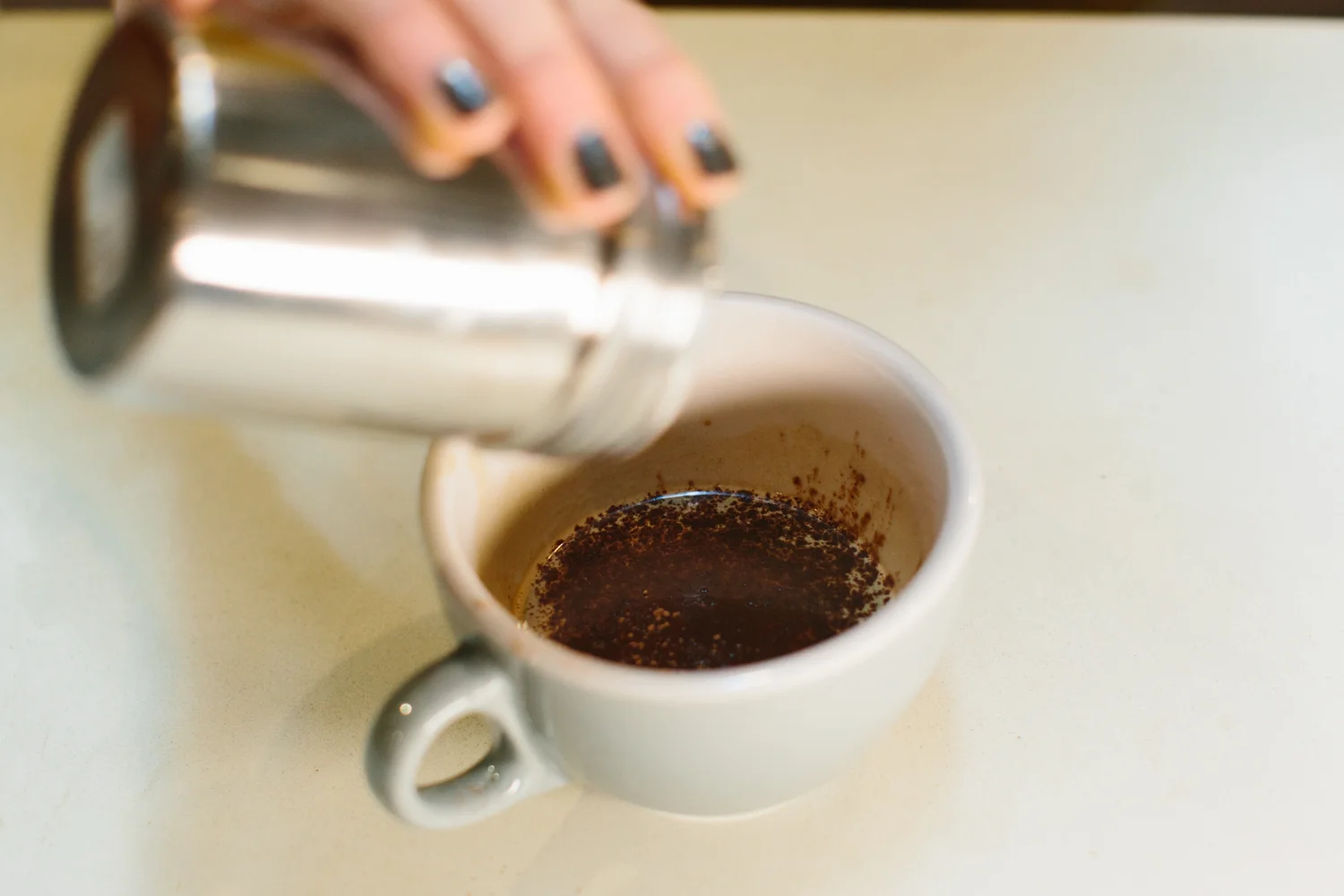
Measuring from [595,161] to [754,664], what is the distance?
Result: 176mm

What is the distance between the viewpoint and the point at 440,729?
0.37m

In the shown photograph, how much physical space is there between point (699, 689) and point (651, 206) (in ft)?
0.47

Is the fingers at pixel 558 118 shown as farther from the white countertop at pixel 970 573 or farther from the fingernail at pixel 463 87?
the white countertop at pixel 970 573

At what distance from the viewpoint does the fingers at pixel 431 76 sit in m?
0.29

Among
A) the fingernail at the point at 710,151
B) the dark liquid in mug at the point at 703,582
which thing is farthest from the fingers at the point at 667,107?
the dark liquid in mug at the point at 703,582

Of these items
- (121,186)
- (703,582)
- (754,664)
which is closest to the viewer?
(121,186)

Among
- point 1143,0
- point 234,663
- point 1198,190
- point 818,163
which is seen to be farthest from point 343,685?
point 1143,0

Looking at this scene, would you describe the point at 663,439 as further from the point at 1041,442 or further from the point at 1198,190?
the point at 1198,190

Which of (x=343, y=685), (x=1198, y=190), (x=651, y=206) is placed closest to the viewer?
(x=651, y=206)

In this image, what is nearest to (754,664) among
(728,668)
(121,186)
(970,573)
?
(728,668)

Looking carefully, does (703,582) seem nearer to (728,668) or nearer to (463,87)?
(728,668)

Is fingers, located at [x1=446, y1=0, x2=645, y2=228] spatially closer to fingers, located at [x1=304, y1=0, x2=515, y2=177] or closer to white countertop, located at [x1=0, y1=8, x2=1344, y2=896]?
fingers, located at [x1=304, y1=0, x2=515, y2=177]

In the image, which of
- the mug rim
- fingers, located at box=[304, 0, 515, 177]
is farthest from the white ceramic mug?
fingers, located at box=[304, 0, 515, 177]

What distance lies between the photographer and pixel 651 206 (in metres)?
0.33
